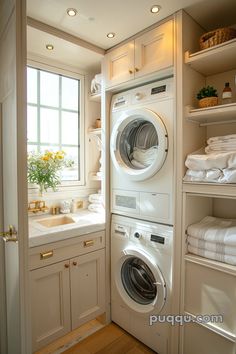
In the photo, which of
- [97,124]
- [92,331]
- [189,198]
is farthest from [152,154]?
[92,331]

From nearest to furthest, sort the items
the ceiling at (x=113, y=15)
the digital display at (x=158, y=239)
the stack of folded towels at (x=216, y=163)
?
the stack of folded towels at (x=216, y=163), the ceiling at (x=113, y=15), the digital display at (x=158, y=239)

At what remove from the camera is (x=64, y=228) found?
5.33ft

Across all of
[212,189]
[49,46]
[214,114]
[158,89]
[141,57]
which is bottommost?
[212,189]

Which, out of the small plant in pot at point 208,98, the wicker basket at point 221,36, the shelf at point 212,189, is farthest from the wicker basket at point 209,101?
the shelf at point 212,189

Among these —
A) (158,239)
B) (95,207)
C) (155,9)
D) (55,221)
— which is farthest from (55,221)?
(155,9)

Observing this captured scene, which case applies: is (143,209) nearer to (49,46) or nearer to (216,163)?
(216,163)

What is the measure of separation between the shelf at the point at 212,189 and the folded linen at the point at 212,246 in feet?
1.02

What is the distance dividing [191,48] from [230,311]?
1.68m

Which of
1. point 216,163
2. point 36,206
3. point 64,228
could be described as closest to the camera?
point 216,163

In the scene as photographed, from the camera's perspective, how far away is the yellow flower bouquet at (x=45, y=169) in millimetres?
1974

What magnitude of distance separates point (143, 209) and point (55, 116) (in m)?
1.31

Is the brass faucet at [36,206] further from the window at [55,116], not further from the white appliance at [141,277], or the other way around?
the white appliance at [141,277]

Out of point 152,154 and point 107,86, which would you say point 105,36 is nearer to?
point 107,86

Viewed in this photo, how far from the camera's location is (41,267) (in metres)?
1.51
